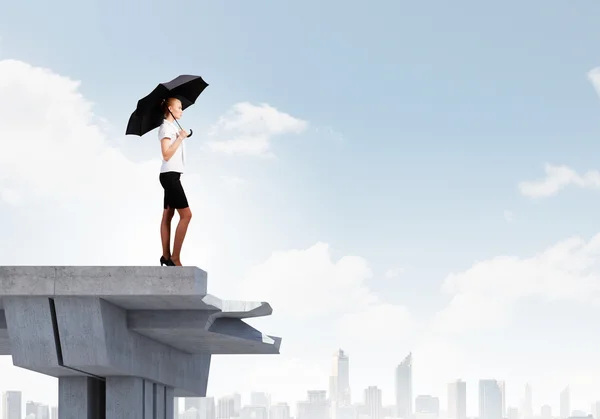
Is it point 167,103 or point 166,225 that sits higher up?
point 167,103

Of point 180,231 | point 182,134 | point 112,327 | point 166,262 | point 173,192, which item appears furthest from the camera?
point 182,134

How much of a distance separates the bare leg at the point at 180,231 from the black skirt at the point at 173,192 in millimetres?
90

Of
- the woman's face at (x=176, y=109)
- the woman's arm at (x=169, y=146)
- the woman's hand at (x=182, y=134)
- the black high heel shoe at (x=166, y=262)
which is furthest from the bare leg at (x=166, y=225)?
the woman's face at (x=176, y=109)

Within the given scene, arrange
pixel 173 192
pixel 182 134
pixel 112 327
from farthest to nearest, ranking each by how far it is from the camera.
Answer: pixel 182 134
pixel 173 192
pixel 112 327

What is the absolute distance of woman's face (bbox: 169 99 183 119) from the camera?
46.6 ft

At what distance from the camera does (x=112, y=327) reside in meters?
13.4

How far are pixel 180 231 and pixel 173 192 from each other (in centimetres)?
55

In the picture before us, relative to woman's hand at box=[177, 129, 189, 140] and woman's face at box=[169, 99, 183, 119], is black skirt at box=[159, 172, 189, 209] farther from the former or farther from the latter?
woman's face at box=[169, 99, 183, 119]

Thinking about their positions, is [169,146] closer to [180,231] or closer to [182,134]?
[182,134]

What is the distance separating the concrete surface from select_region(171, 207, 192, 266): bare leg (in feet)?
2.12

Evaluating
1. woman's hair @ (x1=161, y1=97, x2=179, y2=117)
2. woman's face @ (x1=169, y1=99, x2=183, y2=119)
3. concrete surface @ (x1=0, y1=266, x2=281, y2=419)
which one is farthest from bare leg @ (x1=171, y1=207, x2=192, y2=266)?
woman's hair @ (x1=161, y1=97, x2=179, y2=117)

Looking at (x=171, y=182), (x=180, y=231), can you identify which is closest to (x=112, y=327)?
(x=180, y=231)

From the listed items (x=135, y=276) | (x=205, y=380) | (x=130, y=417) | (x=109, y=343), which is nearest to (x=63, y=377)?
(x=130, y=417)

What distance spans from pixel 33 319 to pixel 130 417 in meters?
2.82
